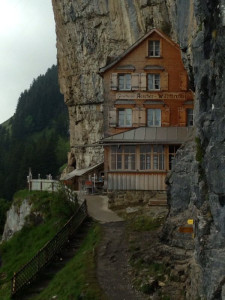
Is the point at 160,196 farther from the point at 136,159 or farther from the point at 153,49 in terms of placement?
the point at 153,49

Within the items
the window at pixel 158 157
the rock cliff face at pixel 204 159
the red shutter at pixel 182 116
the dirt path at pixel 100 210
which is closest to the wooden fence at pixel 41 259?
the dirt path at pixel 100 210

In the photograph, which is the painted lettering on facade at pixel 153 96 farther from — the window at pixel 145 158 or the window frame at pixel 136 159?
the window at pixel 145 158

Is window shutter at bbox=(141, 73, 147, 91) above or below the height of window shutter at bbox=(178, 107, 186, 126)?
above

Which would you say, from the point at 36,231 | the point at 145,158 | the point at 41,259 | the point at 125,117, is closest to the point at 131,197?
the point at 145,158

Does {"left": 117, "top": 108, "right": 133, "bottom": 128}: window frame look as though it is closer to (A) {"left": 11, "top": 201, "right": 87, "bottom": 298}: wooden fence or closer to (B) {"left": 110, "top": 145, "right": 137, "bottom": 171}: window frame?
(B) {"left": 110, "top": 145, "right": 137, "bottom": 171}: window frame

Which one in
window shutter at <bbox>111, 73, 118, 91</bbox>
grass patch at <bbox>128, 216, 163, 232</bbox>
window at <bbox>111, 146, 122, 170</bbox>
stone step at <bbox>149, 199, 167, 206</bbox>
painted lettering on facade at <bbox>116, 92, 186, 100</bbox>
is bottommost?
grass patch at <bbox>128, 216, 163, 232</bbox>

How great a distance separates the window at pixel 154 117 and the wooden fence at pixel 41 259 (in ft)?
38.4

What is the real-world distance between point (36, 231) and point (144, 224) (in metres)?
8.14

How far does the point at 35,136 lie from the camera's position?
13800 cm

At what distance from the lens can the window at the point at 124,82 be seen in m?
32.6

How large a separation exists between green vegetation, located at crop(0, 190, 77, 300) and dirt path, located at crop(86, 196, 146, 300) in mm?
1969

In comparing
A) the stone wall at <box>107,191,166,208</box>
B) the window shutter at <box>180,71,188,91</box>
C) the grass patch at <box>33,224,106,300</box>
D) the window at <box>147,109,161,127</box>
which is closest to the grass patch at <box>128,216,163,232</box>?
the grass patch at <box>33,224,106,300</box>

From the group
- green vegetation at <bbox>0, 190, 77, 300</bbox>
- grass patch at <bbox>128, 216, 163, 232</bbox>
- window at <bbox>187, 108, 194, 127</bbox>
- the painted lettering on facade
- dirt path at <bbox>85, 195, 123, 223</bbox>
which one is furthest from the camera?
window at <bbox>187, 108, 194, 127</bbox>

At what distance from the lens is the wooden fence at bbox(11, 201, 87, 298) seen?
1821 cm
